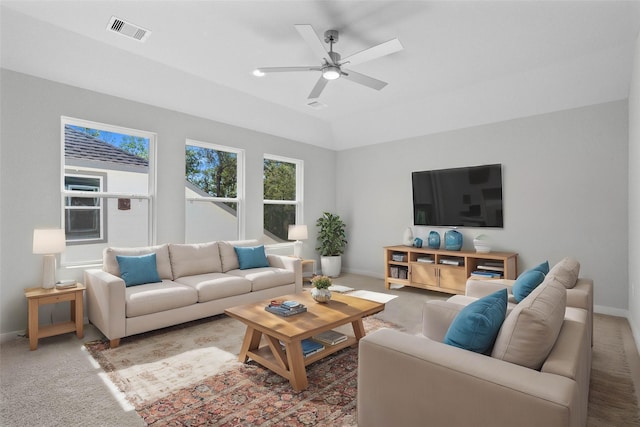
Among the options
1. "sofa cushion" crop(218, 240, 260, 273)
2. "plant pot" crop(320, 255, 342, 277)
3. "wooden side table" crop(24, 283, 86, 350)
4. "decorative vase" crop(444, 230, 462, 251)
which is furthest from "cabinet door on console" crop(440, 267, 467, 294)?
"wooden side table" crop(24, 283, 86, 350)

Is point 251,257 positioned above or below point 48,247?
below

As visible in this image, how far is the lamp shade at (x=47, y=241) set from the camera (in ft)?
10.3

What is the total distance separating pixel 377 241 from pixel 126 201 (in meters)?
4.27

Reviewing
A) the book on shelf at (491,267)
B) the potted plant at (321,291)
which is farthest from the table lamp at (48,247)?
the book on shelf at (491,267)

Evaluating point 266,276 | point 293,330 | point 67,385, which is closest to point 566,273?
point 293,330

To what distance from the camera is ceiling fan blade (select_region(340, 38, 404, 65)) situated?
276 cm

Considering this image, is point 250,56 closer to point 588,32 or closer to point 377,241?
point 588,32

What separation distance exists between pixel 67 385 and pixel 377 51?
11.7 feet

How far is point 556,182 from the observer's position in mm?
4539

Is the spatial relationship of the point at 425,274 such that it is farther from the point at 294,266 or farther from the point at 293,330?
the point at 293,330

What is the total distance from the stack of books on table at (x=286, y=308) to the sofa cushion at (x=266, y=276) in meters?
1.33

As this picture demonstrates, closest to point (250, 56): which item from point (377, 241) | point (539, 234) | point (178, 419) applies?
point (178, 419)

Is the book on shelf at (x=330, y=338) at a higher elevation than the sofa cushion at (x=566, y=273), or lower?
lower

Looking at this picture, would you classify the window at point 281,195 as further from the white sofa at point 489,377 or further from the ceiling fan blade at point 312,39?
the white sofa at point 489,377
